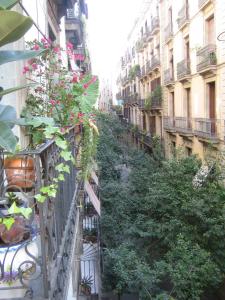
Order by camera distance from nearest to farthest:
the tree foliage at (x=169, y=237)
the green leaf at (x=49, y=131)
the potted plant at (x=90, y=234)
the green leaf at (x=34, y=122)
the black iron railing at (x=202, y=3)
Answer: the green leaf at (x=34, y=122), the green leaf at (x=49, y=131), the tree foliage at (x=169, y=237), the potted plant at (x=90, y=234), the black iron railing at (x=202, y=3)

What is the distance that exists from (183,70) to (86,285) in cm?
1162

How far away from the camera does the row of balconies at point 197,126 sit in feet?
49.8

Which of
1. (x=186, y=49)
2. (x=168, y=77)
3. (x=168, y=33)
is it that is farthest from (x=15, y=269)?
(x=168, y=33)

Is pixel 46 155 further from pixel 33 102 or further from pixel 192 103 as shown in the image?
pixel 192 103

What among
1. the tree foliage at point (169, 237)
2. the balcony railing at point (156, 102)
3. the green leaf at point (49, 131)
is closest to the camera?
the green leaf at point (49, 131)

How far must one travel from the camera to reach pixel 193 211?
34.4 ft

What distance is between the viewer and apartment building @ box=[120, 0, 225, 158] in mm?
14766

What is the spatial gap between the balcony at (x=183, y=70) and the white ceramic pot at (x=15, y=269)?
55.4 feet

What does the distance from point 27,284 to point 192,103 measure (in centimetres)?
1694

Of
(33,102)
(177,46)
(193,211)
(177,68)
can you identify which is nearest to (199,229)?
(193,211)

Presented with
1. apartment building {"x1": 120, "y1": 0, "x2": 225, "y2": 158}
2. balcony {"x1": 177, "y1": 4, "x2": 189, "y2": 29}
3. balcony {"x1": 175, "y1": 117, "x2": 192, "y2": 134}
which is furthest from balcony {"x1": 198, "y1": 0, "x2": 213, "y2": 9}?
balcony {"x1": 175, "y1": 117, "x2": 192, "y2": 134}

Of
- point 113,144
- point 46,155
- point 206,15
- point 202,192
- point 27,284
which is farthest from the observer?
point 113,144

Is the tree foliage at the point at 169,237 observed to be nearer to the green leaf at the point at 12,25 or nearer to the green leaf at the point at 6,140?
the green leaf at the point at 6,140

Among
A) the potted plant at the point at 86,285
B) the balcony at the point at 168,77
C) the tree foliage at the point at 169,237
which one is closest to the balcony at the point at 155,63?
the balcony at the point at 168,77
